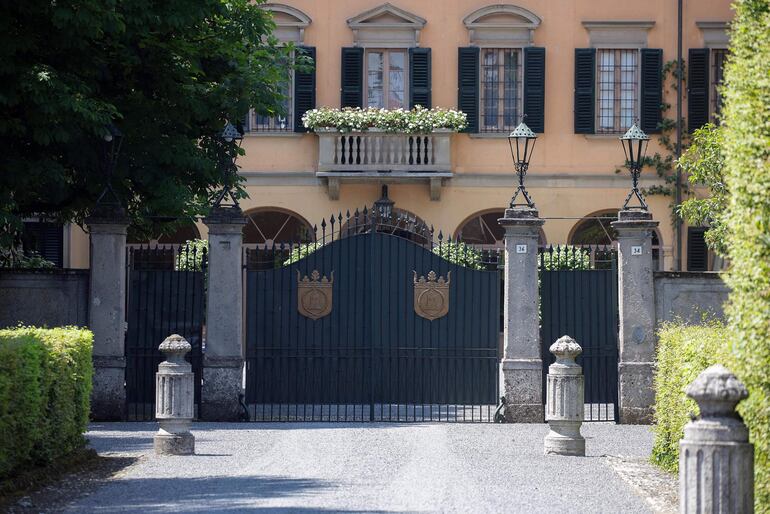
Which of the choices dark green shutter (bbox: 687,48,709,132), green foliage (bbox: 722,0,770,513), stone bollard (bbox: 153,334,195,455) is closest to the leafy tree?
stone bollard (bbox: 153,334,195,455)

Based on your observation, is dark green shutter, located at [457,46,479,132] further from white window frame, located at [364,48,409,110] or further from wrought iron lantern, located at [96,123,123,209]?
wrought iron lantern, located at [96,123,123,209]

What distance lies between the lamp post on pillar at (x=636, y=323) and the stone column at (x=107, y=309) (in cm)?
617

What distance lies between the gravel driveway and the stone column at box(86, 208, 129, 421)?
1.74ft

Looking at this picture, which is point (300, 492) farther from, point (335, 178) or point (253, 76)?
point (335, 178)

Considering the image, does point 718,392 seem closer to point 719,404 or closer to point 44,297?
point 719,404

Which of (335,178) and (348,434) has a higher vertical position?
(335,178)

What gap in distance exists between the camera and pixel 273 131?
105 feet

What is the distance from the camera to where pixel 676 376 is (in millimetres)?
12797

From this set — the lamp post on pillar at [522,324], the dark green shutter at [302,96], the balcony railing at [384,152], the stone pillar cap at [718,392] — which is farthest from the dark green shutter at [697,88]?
the stone pillar cap at [718,392]

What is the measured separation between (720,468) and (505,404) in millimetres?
10168

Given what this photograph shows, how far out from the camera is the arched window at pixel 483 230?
32.6 metres

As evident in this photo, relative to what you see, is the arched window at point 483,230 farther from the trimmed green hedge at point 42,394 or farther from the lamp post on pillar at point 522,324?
the trimmed green hedge at point 42,394

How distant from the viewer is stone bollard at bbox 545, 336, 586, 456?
1488 cm

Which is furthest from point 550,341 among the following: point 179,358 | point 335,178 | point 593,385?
point 335,178
